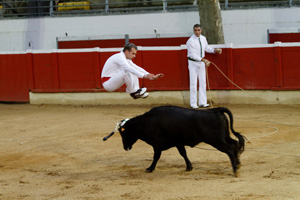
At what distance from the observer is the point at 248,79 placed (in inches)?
539

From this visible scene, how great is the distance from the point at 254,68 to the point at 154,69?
2.35 metres

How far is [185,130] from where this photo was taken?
23.4 ft

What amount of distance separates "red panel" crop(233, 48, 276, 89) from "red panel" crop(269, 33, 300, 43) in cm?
259

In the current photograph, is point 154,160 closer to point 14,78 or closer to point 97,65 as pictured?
point 97,65

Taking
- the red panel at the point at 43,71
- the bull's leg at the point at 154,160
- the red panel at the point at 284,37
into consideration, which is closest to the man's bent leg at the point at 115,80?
the bull's leg at the point at 154,160

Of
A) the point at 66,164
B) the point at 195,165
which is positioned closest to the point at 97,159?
the point at 66,164

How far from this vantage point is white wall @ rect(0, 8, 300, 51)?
1698 centimetres

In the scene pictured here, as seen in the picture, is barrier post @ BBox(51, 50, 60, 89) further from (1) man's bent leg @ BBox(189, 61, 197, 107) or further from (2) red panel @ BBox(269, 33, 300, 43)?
(2) red panel @ BBox(269, 33, 300, 43)

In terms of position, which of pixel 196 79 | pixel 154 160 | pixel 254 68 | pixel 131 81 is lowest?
pixel 154 160

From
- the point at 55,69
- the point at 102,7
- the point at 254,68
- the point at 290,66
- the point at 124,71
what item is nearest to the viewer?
the point at 124,71

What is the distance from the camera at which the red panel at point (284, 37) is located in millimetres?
15882

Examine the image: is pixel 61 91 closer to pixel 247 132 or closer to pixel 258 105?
pixel 258 105

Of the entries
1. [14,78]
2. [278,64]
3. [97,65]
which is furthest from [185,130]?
[14,78]

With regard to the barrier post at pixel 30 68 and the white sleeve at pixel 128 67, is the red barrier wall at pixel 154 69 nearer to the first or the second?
the barrier post at pixel 30 68
